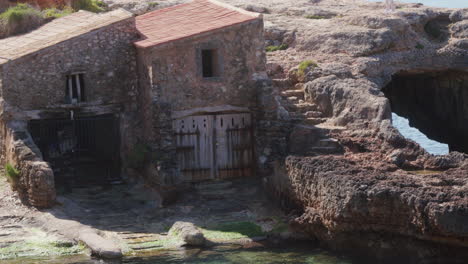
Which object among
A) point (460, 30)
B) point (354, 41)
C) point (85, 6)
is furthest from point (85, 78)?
point (460, 30)

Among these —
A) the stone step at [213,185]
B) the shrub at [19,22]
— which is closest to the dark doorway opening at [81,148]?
the stone step at [213,185]

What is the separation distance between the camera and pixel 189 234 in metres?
23.2

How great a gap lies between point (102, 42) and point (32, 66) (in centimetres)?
220

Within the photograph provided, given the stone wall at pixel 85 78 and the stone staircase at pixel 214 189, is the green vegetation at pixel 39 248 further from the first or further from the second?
the stone staircase at pixel 214 189

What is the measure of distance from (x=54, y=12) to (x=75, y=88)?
6.71 metres

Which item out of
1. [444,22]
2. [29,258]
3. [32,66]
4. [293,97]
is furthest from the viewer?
[444,22]

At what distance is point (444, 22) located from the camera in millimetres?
33781

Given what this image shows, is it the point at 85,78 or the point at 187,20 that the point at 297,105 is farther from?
the point at 85,78

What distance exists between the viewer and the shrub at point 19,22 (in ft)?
101

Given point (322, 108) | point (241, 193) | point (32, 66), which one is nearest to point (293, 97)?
point (322, 108)

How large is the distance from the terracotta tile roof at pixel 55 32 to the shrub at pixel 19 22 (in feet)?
1.83

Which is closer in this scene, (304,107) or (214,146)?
(214,146)

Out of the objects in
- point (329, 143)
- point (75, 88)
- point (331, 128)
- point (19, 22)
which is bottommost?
point (329, 143)

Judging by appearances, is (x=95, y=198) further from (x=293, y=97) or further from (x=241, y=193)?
(x=293, y=97)
